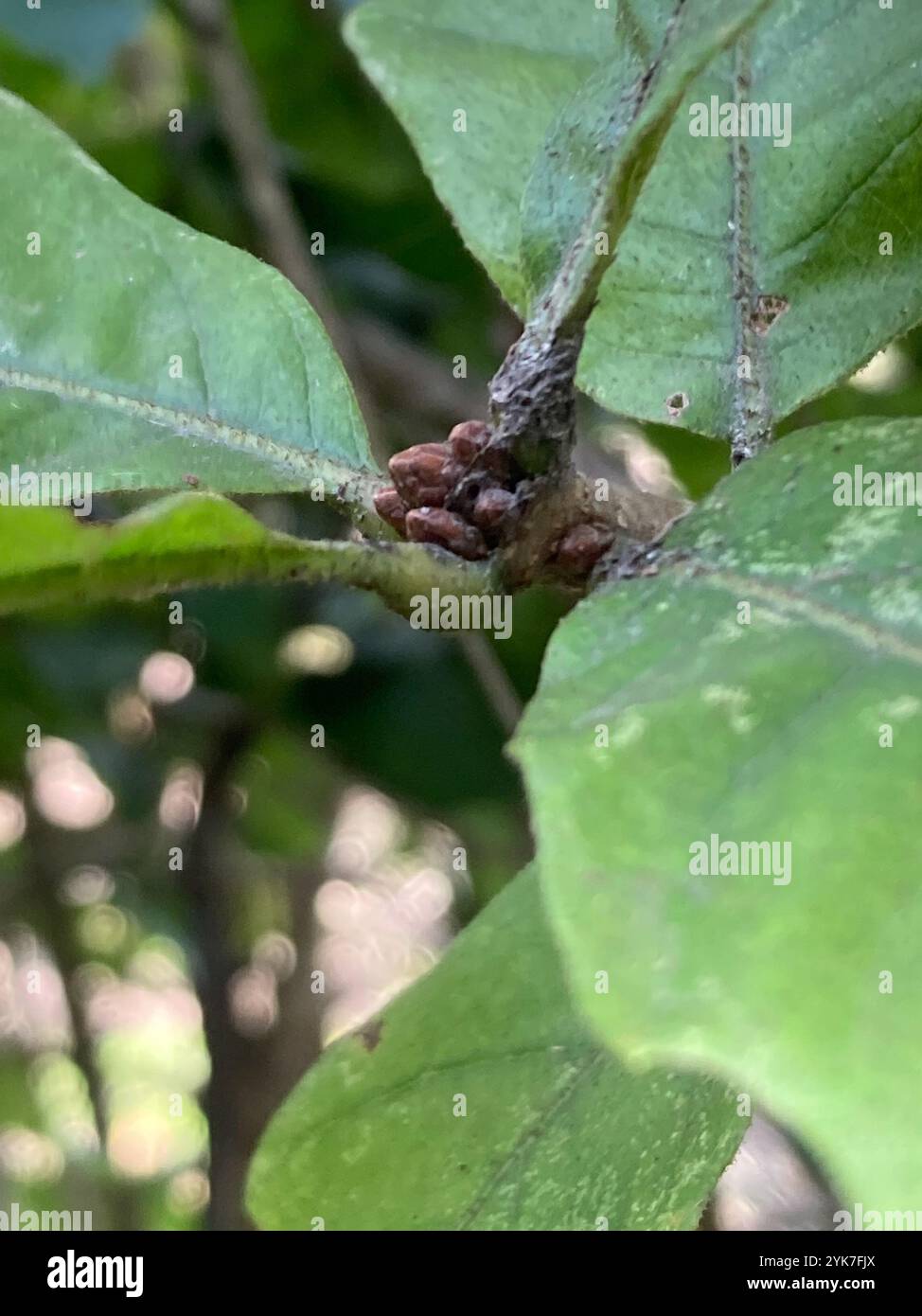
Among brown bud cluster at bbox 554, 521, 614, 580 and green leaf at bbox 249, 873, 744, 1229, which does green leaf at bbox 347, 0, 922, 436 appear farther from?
green leaf at bbox 249, 873, 744, 1229

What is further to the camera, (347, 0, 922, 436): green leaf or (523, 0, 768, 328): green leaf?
(347, 0, 922, 436): green leaf

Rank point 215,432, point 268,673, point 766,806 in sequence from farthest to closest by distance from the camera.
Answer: point 268,673, point 215,432, point 766,806

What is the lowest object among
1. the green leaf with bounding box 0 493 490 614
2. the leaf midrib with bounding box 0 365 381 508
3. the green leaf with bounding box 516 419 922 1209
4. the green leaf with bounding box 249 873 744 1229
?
the green leaf with bounding box 249 873 744 1229

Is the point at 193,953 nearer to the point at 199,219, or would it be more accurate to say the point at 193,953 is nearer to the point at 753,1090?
the point at 199,219

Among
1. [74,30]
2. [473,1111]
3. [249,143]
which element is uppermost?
[74,30]

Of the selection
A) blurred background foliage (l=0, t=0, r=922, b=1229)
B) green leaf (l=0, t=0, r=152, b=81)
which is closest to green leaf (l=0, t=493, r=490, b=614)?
blurred background foliage (l=0, t=0, r=922, b=1229)

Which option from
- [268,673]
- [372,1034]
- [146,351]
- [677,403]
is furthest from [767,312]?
[268,673]

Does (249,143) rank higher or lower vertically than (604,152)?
higher

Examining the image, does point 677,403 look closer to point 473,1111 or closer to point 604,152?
point 604,152
